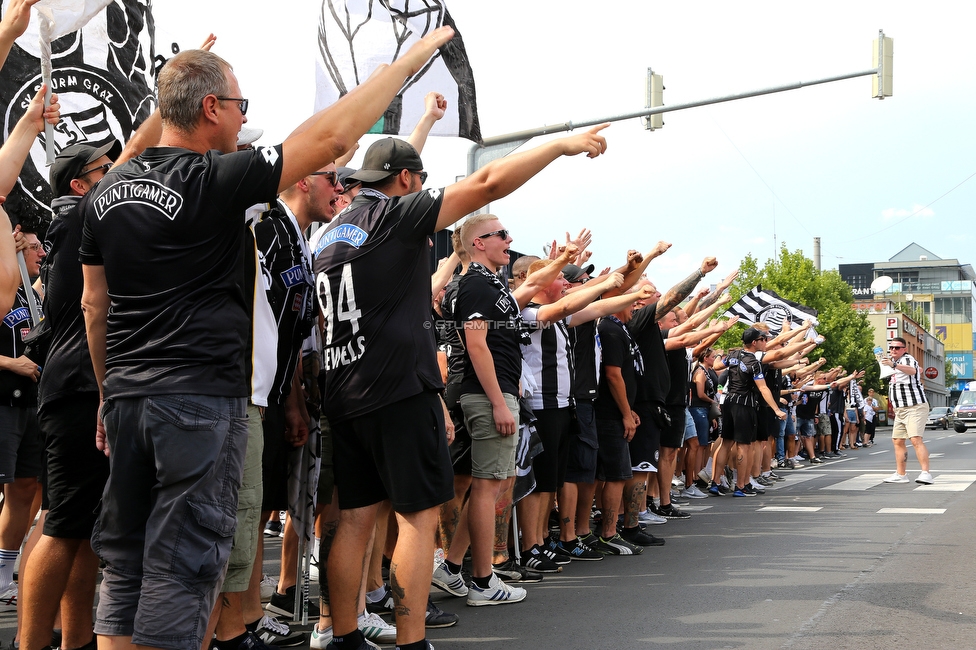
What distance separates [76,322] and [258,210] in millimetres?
914

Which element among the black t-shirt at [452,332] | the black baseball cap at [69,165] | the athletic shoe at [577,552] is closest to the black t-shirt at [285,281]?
the black baseball cap at [69,165]

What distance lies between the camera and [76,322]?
399 cm

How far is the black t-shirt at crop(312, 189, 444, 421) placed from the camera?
401 centimetres

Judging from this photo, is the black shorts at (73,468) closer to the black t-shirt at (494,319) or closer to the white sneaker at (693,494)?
the black t-shirt at (494,319)

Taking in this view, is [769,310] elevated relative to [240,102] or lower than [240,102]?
elevated

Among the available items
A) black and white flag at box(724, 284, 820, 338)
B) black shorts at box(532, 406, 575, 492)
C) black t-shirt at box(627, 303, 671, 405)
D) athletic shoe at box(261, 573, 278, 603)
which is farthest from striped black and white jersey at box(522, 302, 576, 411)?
black and white flag at box(724, 284, 820, 338)

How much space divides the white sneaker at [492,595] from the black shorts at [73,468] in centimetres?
240

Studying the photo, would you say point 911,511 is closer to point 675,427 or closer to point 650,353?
point 675,427

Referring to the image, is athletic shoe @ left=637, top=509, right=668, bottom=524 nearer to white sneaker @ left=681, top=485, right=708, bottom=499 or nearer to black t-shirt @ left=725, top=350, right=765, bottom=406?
white sneaker @ left=681, top=485, right=708, bottom=499

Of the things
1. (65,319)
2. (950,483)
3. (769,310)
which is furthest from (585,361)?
(769,310)

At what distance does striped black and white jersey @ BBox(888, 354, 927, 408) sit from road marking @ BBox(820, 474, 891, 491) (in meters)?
1.27

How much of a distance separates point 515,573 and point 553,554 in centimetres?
52

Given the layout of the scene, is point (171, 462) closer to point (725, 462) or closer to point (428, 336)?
point (428, 336)

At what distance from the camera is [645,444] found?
857 centimetres
